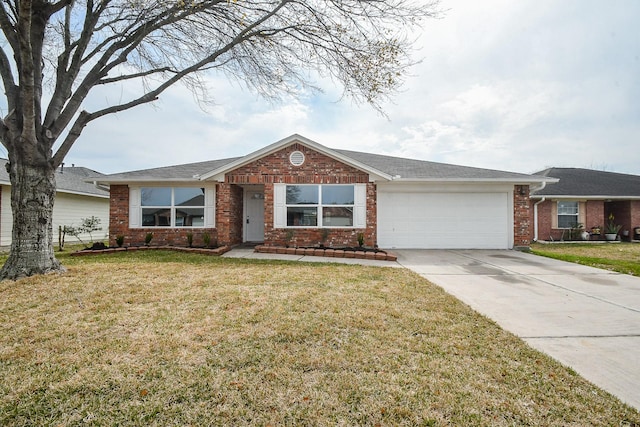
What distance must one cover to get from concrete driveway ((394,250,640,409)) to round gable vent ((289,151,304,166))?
496 centimetres

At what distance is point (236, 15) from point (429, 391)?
28.9 feet

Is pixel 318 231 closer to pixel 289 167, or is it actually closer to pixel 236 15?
pixel 289 167

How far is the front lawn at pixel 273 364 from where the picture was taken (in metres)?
2.13

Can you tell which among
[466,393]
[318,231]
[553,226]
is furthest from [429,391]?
[553,226]

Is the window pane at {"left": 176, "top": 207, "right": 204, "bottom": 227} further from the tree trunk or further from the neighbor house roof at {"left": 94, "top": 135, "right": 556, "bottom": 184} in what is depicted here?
the tree trunk

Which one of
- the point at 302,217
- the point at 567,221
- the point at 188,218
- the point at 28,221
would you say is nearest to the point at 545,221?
the point at 567,221

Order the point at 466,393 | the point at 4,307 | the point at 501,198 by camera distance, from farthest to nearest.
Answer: the point at 501,198, the point at 4,307, the point at 466,393

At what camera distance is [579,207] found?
15703mm

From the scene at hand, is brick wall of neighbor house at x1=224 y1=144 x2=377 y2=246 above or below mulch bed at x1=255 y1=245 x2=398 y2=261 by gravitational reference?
above

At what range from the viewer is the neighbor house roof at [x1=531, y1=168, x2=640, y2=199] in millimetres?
15344

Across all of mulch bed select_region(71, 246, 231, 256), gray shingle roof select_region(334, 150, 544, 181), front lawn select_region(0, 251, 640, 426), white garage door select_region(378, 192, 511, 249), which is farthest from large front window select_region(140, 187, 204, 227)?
white garage door select_region(378, 192, 511, 249)

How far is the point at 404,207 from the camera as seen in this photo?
453 inches

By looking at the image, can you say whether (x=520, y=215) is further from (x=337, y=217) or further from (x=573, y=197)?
(x=337, y=217)

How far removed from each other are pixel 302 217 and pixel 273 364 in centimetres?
836
